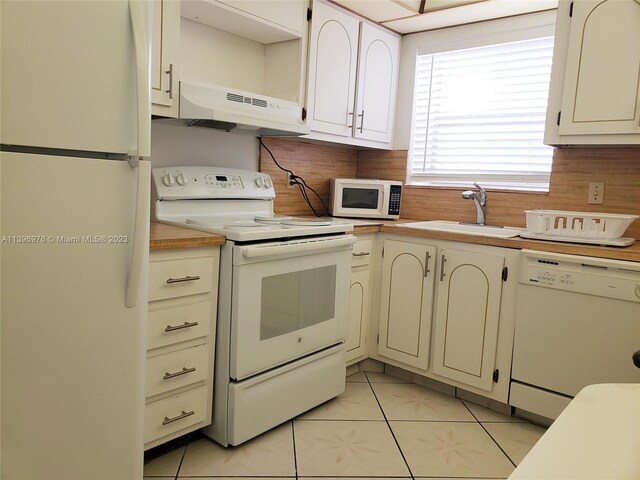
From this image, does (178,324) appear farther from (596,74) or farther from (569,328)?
(596,74)

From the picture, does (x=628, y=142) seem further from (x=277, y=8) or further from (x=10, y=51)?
(x=10, y=51)

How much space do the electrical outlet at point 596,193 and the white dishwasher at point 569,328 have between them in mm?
643

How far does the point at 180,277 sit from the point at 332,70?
151 cm

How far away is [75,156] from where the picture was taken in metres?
1.21

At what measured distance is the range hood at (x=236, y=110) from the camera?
1973 millimetres

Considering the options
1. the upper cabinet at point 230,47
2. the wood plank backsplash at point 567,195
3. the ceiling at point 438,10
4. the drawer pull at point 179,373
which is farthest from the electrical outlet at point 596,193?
the drawer pull at point 179,373

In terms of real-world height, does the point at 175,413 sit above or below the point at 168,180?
below

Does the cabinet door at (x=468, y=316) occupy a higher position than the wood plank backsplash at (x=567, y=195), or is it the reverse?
the wood plank backsplash at (x=567, y=195)

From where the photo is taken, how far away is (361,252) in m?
2.61

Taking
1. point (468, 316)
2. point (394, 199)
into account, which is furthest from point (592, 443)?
point (394, 199)

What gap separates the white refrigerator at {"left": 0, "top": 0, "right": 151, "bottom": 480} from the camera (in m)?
1.10

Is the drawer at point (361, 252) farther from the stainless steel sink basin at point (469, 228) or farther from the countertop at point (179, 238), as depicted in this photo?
the countertop at point (179, 238)

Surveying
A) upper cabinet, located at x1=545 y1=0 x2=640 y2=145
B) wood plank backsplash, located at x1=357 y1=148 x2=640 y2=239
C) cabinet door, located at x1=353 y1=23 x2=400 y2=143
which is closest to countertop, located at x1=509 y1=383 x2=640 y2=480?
upper cabinet, located at x1=545 y1=0 x2=640 y2=145

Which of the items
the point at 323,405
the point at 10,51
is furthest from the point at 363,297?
the point at 10,51
